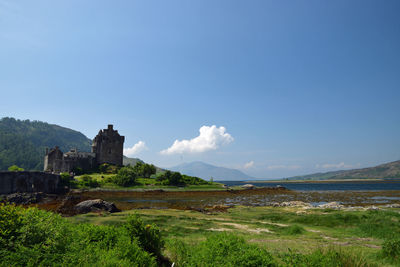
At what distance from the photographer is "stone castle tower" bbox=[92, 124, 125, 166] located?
106625 millimetres

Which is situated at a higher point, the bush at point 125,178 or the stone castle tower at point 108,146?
the stone castle tower at point 108,146

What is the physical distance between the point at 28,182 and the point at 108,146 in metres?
49.4

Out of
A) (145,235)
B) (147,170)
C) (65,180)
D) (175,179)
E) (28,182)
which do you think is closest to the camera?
(145,235)

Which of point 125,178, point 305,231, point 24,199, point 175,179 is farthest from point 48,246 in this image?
point 175,179

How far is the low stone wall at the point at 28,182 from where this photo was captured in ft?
178

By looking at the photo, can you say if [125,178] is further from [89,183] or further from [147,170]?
[147,170]

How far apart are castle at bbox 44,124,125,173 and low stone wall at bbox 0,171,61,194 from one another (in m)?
26.0

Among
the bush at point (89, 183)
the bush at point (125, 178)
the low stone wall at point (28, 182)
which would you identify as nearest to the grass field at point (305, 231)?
the low stone wall at point (28, 182)

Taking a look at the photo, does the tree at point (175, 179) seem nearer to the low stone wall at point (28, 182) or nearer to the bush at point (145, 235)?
the low stone wall at point (28, 182)

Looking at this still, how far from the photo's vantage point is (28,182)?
59.0m

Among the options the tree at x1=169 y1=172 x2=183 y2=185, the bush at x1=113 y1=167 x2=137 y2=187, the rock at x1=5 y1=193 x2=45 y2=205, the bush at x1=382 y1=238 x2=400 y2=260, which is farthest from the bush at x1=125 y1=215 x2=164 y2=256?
the tree at x1=169 y1=172 x2=183 y2=185

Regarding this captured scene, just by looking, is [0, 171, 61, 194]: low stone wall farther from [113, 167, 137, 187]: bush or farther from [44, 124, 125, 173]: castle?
[44, 124, 125, 173]: castle

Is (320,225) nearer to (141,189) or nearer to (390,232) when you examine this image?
(390,232)

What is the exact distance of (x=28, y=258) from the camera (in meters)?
6.17
